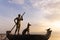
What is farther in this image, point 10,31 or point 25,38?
point 10,31

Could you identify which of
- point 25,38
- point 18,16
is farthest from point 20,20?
point 25,38

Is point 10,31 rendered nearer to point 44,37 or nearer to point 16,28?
point 16,28

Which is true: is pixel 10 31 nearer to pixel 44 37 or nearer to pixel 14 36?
pixel 14 36

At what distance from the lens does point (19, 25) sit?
902 inches

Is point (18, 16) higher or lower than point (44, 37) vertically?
higher

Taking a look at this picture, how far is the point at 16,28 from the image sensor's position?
902 inches

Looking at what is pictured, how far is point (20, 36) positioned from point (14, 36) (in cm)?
66

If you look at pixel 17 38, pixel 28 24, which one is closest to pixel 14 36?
pixel 17 38

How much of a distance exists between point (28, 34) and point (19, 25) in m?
1.58

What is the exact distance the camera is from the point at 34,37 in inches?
864

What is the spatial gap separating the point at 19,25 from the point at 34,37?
6.93 feet

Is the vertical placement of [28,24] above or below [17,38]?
above

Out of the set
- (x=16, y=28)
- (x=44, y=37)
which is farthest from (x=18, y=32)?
(x=44, y=37)

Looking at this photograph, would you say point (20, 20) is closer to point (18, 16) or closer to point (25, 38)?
point (18, 16)
